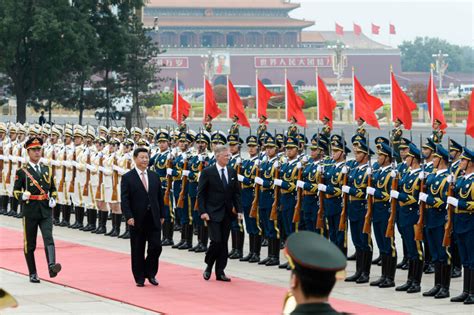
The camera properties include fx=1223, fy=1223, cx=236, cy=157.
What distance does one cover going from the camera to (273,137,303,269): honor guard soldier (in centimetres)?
1422

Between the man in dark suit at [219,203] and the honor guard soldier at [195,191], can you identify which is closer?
the man in dark suit at [219,203]

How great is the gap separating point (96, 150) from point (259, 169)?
473 centimetres

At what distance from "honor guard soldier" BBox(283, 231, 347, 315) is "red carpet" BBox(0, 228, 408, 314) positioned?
6.17 m

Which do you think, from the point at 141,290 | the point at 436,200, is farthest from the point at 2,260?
the point at 436,200

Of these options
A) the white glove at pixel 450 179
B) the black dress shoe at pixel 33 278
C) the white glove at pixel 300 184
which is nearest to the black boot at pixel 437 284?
the white glove at pixel 450 179

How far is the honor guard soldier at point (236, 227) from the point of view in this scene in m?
15.0

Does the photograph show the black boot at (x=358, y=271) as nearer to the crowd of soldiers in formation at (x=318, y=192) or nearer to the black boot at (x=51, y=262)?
the crowd of soldiers in formation at (x=318, y=192)

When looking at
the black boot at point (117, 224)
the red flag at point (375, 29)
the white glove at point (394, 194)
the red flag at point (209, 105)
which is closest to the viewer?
the white glove at point (394, 194)

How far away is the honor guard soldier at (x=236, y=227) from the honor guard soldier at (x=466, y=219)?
378 centimetres

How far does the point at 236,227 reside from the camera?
14969mm

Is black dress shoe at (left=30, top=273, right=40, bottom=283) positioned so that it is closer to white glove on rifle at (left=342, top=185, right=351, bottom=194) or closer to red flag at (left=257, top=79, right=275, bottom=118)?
white glove on rifle at (left=342, top=185, right=351, bottom=194)

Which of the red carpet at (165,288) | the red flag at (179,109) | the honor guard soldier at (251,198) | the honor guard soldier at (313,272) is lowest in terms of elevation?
the red carpet at (165,288)

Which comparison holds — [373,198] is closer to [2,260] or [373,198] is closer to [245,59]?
[2,260]

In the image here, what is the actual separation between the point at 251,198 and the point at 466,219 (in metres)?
3.97
